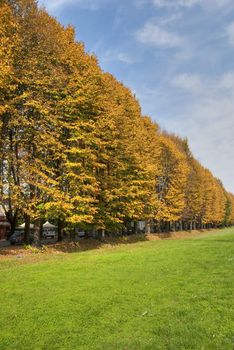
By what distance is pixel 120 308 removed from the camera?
1098 centimetres

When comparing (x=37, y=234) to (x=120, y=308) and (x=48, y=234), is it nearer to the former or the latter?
(x=120, y=308)

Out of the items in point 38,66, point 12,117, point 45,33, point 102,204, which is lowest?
point 102,204

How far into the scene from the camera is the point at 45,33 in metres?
27.5

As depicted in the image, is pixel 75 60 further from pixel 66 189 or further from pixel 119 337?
pixel 119 337

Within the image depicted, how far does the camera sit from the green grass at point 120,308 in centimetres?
876

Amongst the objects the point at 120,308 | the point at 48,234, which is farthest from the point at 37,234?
the point at 48,234

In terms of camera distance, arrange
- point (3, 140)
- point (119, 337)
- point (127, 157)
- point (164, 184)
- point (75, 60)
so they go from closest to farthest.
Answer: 1. point (119, 337)
2. point (3, 140)
3. point (75, 60)
4. point (127, 157)
5. point (164, 184)

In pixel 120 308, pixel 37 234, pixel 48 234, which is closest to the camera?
pixel 120 308

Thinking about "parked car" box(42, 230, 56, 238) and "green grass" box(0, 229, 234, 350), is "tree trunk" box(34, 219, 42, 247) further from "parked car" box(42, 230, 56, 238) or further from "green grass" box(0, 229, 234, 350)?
"parked car" box(42, 230, 56, 238)

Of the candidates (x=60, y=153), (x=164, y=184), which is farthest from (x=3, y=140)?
(x=164, y=184)

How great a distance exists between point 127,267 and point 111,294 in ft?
17.5

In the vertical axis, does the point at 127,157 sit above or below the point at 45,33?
below

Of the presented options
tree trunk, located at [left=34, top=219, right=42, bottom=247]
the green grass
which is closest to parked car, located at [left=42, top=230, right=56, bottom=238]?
tree trunk, located at [left=34, top=219, right=42, bottom=247]

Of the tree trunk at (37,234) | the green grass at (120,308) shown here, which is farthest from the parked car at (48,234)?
the green grass at (120,308)
